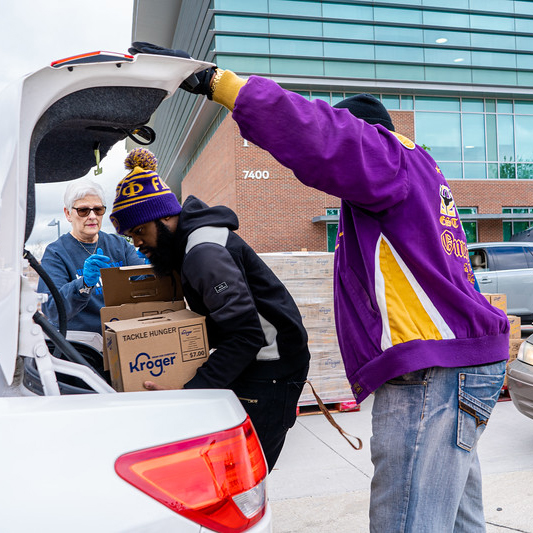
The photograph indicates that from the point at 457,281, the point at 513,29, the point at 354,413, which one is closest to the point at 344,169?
the point at 457,281

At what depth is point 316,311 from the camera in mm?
5188

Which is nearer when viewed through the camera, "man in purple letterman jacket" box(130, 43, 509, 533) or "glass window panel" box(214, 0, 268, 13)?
"man in purple letterman jacket" box(130, 43, 509, 533)

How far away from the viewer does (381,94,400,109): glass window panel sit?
25.2 m

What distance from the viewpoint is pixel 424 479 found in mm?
1581

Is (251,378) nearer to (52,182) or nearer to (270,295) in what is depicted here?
(270,295)

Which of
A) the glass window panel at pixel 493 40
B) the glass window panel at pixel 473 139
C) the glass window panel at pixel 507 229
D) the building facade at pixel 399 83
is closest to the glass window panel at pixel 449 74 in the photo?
the building facade at pixel 399 83

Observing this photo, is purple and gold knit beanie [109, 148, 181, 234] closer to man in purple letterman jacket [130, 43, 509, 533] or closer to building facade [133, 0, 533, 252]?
man in purple letterman jacket [130, 43, 509, 533]

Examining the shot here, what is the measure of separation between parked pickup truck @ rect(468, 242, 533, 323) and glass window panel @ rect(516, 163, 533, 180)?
1680cm

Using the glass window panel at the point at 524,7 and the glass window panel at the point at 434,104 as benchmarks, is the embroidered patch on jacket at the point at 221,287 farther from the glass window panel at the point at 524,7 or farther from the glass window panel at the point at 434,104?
the glass window panel at the point at 524,7

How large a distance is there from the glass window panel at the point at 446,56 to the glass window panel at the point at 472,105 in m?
1.97

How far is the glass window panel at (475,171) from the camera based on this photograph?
24.6m

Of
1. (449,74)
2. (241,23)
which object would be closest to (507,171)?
(449,74)

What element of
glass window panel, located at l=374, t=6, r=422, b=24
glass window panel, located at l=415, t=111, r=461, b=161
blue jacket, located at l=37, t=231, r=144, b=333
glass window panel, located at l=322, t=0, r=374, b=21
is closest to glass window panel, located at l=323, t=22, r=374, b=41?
glass window panel, located at l=322, t=0, r=374, b=21

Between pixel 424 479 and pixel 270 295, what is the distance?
0.97 meters
